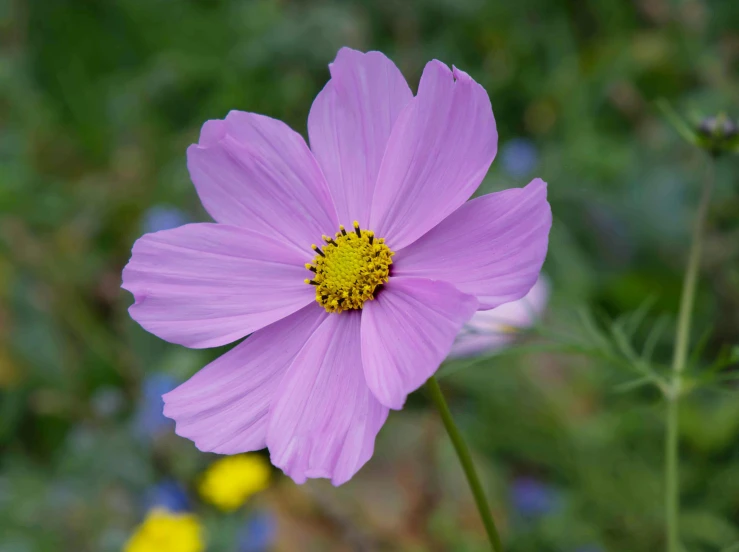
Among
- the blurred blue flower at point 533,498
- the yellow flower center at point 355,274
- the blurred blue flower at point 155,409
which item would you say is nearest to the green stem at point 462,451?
the yellow flower center at point 355,274

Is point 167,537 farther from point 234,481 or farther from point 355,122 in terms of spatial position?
point 355,122

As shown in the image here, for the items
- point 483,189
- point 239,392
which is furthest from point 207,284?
point 483,189

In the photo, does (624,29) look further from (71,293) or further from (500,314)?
(71,293)

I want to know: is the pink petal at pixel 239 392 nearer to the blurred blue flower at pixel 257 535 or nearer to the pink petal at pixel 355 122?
the pink petal at pixel 355 122

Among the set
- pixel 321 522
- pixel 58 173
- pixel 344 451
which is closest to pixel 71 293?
pixel 58 173

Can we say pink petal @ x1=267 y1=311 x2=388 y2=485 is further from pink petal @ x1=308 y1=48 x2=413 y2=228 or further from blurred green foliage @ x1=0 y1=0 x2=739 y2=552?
blurred green foliage @ x1=0 y1=0 x2=739 y2=552

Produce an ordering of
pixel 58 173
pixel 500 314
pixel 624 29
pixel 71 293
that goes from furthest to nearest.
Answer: pixel 58 173
pixel 624 29
pixel 71 293
pixel 500 314
